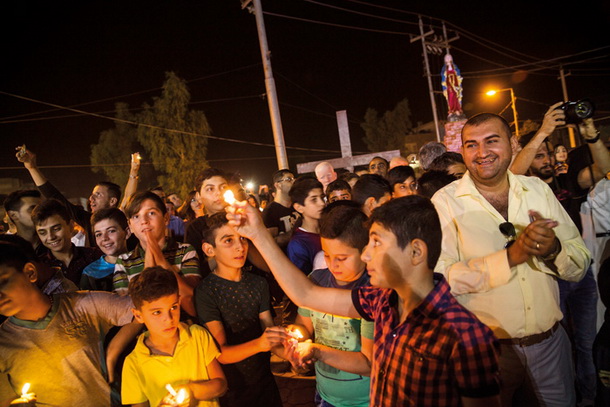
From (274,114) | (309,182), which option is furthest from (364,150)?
(309,182)

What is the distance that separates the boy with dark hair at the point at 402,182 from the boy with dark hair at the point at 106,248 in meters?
3.20

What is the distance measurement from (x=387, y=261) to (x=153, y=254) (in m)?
2.02

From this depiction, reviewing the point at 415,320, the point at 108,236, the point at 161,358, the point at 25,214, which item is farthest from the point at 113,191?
the point at 415,320

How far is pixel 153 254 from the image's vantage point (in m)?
2.96

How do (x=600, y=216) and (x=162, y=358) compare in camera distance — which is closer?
(x=162, y=358)

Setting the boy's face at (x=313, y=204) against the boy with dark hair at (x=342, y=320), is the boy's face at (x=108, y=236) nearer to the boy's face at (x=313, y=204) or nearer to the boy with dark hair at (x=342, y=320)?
the boy's face at (x=313, y=204)

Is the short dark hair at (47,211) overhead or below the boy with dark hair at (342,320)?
overhead

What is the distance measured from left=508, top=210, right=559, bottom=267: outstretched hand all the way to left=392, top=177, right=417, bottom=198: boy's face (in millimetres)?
2547

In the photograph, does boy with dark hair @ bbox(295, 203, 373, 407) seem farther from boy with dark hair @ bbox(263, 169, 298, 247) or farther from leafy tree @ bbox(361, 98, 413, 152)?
leafy tree @ bbox(361, 98, 413, 152)

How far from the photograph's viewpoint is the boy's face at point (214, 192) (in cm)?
422

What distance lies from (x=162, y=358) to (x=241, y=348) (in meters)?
0.54

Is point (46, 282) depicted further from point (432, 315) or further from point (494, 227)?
point (494, 227)

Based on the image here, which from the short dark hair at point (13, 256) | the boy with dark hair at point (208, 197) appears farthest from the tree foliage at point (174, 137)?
the short dark hair at point (13, 256)

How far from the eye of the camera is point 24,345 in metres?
2.34
